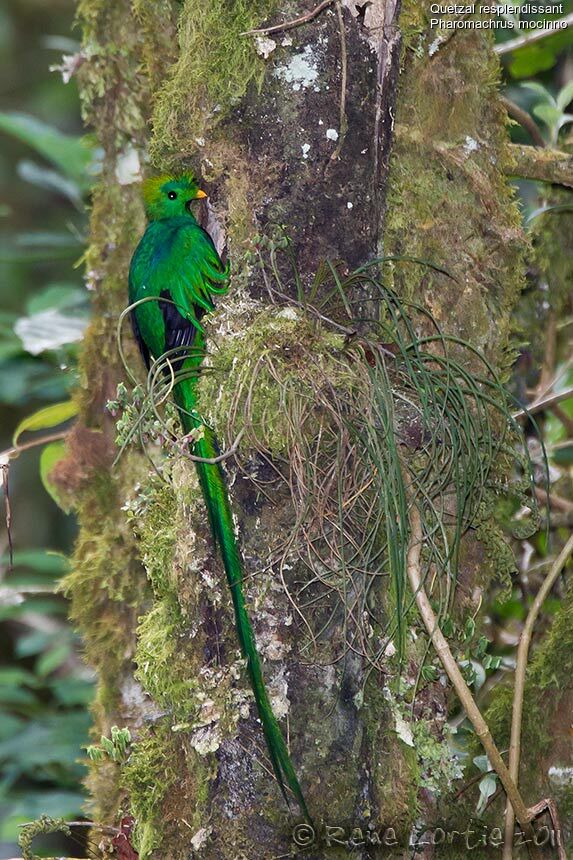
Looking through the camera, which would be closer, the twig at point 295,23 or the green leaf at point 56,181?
the twig at point 295,23

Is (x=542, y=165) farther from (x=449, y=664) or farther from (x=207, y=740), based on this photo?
(x=207, y=740)

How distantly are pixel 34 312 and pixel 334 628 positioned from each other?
6.28ft

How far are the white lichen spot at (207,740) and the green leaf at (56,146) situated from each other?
2182 millimetres

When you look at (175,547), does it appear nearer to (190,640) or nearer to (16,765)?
(190,640)

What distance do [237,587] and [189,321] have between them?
0.58 metres

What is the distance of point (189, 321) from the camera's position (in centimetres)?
215

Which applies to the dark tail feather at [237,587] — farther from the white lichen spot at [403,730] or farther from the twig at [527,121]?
the twig at [527,121]

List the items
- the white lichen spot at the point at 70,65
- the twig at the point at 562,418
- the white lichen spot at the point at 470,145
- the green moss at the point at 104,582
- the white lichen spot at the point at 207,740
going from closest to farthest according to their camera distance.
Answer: the white lichen spot at the point at 207,740, the white lichen spot at the point at 470,145, the green moss at the point at 104,582, the white lichen spot at the point at 70,65, the twig at the point at 562,418

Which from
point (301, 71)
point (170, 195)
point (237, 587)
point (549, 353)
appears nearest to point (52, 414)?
point (170, 195)

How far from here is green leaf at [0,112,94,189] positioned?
11.7ft

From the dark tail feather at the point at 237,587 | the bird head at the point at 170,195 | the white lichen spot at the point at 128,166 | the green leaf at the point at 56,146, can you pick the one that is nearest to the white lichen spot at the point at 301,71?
the bird head at the point at 170,195

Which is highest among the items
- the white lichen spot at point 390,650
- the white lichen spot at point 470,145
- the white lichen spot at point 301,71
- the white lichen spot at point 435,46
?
the white lichen spot at point 435,46

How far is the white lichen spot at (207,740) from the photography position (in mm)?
1941

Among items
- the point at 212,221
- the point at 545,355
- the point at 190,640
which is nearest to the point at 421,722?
the point at 190,640
